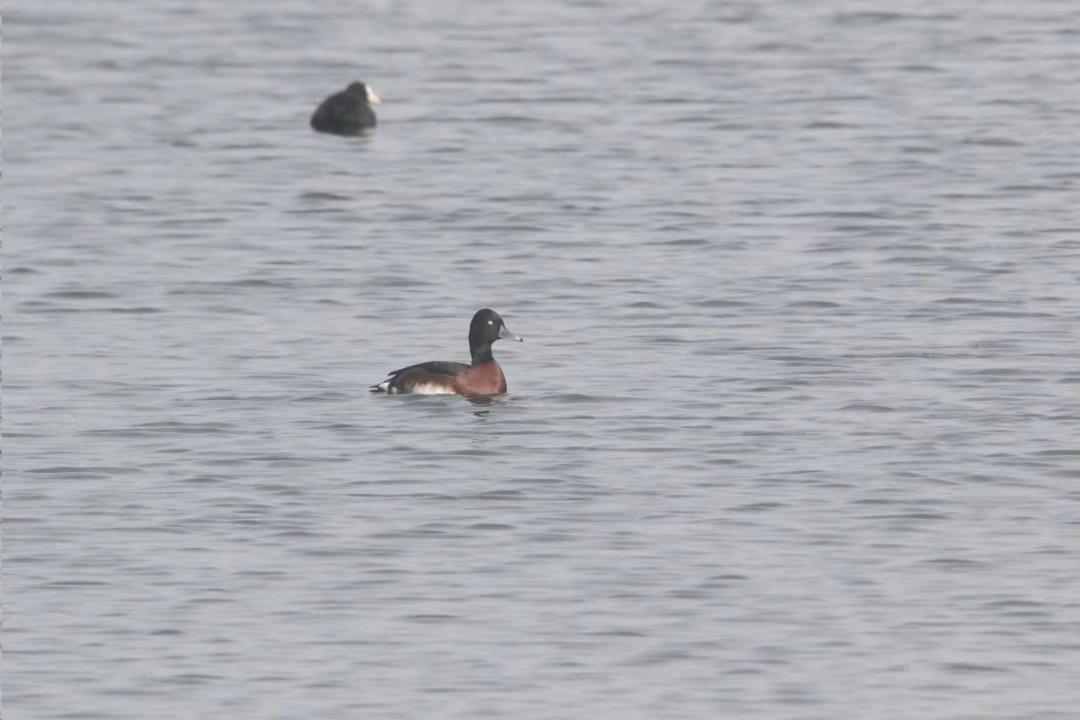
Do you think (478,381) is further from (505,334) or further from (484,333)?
(505,334)

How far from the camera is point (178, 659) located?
11438 mm

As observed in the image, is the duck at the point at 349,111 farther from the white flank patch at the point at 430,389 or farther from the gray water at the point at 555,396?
the white flank patch at the point at 430,389

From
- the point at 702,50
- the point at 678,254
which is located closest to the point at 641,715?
the point at 678,254

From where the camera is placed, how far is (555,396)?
17.6 meters

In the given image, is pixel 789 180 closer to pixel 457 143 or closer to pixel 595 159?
pixel 595 159

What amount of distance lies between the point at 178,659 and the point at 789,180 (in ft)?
55.6

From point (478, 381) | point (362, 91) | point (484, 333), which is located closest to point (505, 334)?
point (484, 333)

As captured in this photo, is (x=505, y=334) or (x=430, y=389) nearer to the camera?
(x=430, y=389)

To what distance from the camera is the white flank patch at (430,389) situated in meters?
17.4

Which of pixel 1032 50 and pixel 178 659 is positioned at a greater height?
pixel 1032 50

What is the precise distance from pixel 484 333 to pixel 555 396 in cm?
71

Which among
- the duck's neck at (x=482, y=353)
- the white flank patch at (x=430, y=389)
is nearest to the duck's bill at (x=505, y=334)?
the duck's neck at (x=482, y=353)

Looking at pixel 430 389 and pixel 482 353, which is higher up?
pixel 482 353

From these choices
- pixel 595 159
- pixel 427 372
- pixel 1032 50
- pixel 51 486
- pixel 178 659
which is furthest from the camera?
pixel 1032 50
